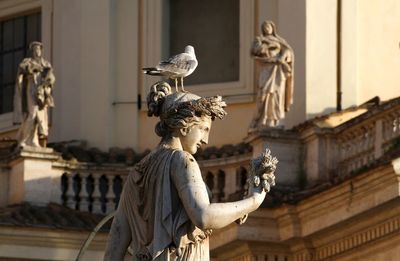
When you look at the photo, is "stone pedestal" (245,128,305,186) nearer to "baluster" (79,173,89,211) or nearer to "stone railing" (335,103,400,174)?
"stone railing" (335,103,400,174)

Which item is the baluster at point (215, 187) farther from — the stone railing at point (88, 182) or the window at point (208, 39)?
the window at point (208, 39)

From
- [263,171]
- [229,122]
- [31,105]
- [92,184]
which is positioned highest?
[31,105]

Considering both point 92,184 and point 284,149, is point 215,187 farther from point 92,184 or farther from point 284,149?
point 92,184

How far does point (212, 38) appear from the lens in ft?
120

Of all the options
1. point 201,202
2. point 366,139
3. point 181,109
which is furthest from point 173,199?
point 366,139

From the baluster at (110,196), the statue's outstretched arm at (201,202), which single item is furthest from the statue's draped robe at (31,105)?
the statue's outstretched arm at (201,202)

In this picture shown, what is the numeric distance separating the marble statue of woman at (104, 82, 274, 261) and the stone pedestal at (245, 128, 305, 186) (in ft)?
57.9

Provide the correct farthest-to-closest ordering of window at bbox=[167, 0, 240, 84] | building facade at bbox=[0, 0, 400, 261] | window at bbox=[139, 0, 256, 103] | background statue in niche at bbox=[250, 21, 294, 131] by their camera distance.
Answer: window at bbox=[167, 0, 240, 84], window at bbox=[139, 0, 256, 103], background statue in niche at bbox=[250, 21, 294, 131], building facade at bbox=[0, 0, 400, 261]

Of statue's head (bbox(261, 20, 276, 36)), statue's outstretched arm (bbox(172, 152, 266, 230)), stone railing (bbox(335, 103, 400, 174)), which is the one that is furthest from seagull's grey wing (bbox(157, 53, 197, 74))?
statue's head (bbox(261, 20, 276, 36))

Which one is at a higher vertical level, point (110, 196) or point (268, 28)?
point (268, 28)

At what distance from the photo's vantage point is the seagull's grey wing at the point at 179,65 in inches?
587

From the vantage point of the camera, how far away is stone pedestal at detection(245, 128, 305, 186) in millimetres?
32594

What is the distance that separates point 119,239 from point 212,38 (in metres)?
21.9

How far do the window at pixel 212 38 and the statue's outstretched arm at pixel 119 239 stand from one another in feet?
70.3
